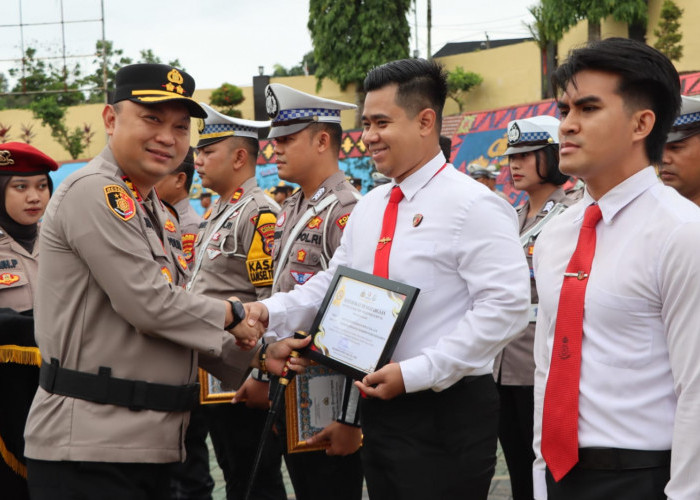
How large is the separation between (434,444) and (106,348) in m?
1.22

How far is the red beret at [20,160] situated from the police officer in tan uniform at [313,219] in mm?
1300

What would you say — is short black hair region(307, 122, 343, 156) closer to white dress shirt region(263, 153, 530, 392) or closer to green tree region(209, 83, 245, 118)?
white dress shirt region(263, 153, 530, 392)

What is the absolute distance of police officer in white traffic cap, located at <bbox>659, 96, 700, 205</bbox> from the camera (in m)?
3.53

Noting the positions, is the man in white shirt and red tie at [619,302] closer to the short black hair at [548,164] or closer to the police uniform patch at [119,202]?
the police uniform patch at [119,202]

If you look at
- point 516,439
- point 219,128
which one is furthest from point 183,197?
point 516,439

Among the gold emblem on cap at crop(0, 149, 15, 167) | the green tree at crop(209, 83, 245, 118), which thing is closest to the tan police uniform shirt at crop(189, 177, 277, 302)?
the gold emblem on cap at crop(0, 149, 15, 167)

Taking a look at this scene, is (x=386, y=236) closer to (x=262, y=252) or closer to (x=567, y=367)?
(x=567, y=367)

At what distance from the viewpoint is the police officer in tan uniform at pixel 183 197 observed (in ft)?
19.4

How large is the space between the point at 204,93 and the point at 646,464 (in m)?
34.8

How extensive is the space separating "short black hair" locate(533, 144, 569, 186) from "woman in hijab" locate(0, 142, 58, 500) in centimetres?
282

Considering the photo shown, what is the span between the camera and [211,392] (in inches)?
167

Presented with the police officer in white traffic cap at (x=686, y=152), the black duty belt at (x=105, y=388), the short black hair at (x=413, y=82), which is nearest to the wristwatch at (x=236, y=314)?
the black duty belt at (x=105, y=388)

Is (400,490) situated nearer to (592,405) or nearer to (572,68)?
(592,405)

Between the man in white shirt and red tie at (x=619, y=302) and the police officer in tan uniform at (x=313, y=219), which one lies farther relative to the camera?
the police officer in tan uniform at (x=313, y=219)
